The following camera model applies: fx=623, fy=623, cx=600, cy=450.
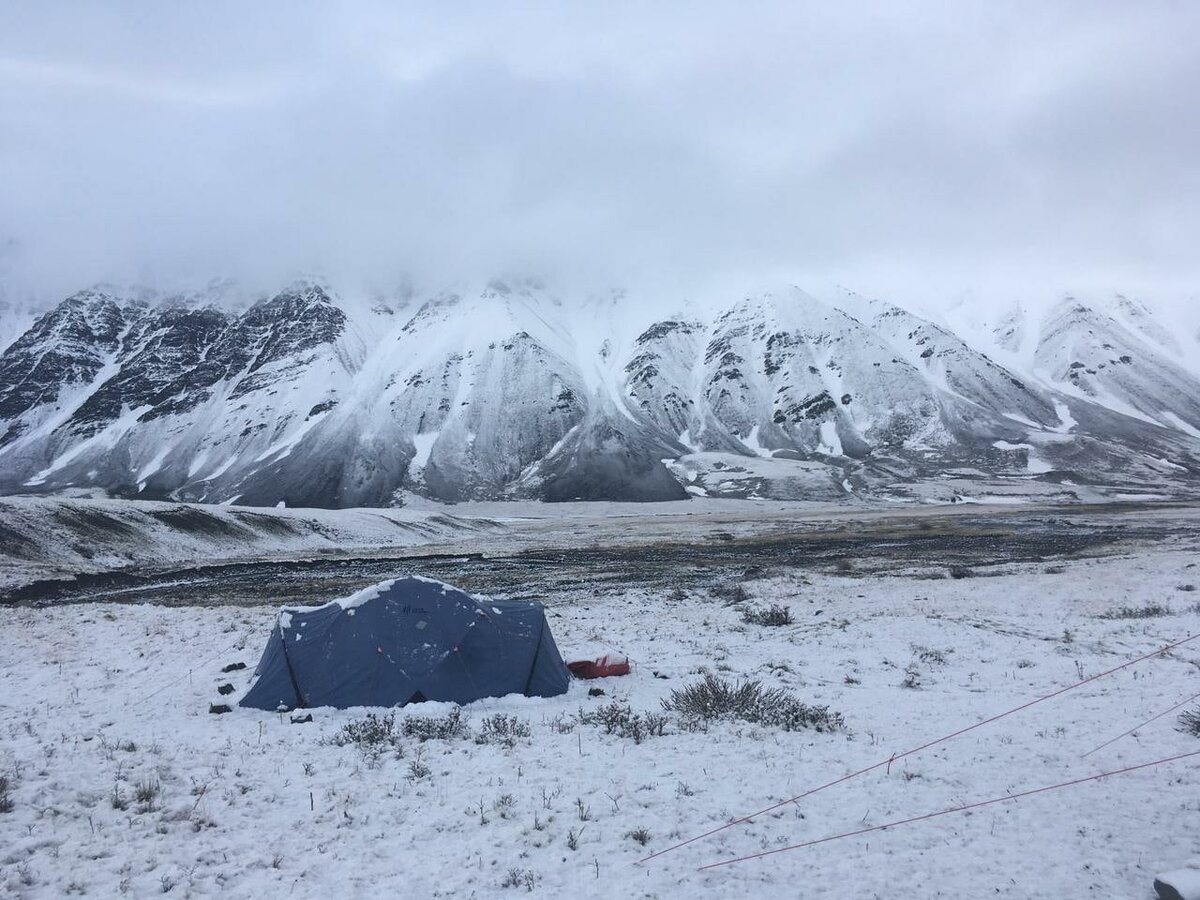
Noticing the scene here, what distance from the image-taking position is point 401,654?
1267cm

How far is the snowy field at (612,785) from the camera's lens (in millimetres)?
6734

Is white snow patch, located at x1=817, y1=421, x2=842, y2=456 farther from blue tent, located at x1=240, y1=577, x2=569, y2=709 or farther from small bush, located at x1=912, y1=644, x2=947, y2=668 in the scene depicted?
blue tent, located at x1=240, y1=577, x2=569, y2=709

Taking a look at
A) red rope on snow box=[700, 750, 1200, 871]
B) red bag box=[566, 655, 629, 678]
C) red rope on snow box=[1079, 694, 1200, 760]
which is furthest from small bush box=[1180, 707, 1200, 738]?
red bag box=[566, 655, 629, 678]

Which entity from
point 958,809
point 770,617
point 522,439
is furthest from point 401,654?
point 522,439

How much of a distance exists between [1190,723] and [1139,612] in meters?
12.1

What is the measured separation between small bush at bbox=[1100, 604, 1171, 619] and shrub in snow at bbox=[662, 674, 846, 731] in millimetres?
14079

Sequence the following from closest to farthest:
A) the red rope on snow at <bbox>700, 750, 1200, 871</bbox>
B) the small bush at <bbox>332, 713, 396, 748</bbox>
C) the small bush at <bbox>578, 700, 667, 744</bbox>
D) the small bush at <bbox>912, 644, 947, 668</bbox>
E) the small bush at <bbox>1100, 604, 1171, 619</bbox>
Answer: the red rope on snow at <bbox>700, 750, 1200, 871</bbox>
the small bush at <bbox>332, 713, 396, 748</bbox>
the small bush at <bbox>578, 700, 667, 744</bbox>
the small bush at <bbox>912, 644, 947, 668</bbox>
the small bush at <bbox>1100, 604, 1171, 619</bbox>

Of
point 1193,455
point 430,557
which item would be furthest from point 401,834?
point 1193,455

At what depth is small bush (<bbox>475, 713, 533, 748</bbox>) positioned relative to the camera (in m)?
10.5

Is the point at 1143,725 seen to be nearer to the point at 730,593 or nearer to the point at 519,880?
the point at 519,880

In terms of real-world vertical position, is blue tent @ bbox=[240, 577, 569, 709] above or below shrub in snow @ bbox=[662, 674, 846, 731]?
above

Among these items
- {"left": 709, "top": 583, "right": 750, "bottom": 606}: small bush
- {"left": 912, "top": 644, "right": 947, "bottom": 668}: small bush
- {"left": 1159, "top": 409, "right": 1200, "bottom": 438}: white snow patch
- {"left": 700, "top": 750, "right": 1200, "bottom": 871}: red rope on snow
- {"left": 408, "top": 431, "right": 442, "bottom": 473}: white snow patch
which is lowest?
{"left": 709, "top": 583, "right": 750, "bottom": 606}: small bush

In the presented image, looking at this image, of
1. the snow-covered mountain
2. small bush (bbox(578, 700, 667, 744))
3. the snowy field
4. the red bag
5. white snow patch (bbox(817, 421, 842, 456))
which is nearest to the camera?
the snowy field

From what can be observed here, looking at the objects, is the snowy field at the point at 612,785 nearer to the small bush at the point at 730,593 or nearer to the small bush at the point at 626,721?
the small bush at the point at 626,721
